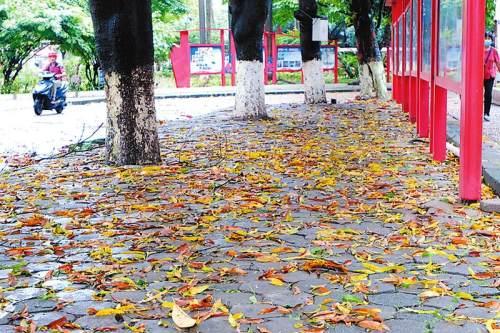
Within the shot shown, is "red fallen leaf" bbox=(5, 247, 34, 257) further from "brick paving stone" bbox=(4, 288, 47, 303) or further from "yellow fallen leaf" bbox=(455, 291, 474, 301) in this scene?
"yellow fallen leaf" bbox=(455, 291, 474, 301)

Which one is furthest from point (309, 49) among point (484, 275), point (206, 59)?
point (484, 275)

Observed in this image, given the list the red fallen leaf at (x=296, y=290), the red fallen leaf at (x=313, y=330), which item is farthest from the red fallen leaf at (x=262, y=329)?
the red fallen leaf at (x=296, y=290)

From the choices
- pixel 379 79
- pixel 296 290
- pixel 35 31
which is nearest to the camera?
pixel 296 290

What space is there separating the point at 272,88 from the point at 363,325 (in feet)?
86.7

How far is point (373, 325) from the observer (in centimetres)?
349

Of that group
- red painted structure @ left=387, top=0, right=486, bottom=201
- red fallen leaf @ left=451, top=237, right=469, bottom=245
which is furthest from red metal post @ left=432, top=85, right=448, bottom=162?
red fallen leaf @ left=451, top=237, right=469, bottom=245

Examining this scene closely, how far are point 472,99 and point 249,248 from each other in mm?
2209

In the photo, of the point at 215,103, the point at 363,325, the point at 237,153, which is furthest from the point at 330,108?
the point at 363,325

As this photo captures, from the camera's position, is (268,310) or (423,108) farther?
(423,108)

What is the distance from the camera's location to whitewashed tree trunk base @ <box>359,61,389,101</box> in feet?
66.6

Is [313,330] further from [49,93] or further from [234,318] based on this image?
[49,93]

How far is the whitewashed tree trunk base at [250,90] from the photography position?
563 inches

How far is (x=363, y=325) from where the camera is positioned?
350cm

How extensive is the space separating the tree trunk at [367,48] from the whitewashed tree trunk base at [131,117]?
39.6 ft
